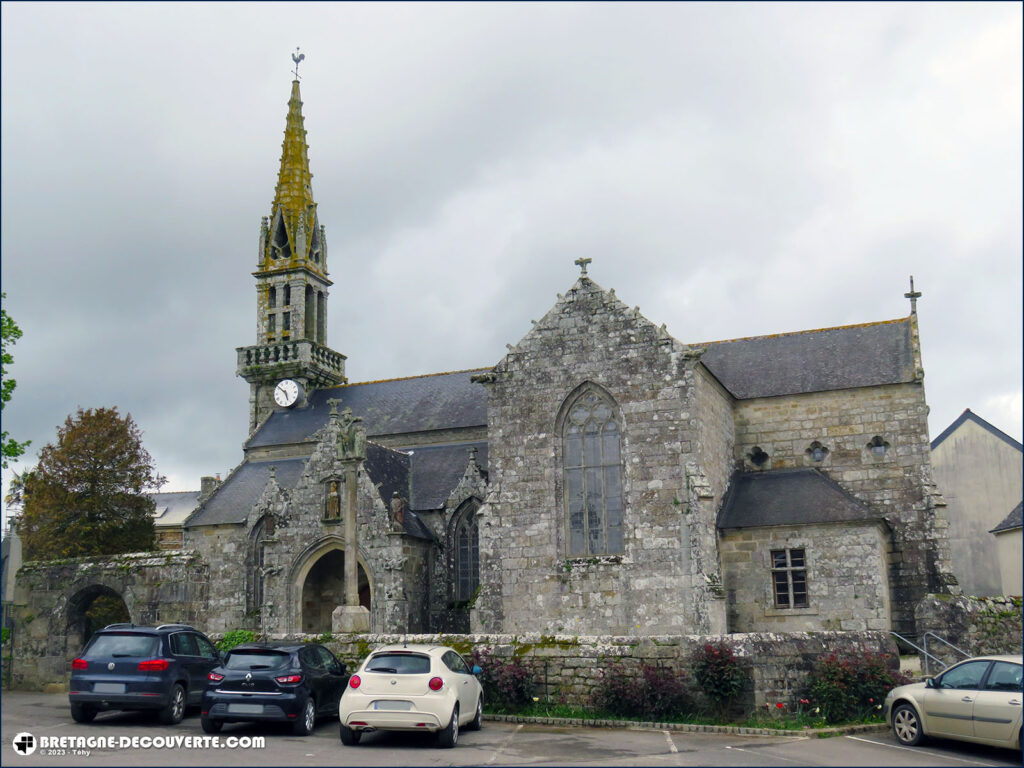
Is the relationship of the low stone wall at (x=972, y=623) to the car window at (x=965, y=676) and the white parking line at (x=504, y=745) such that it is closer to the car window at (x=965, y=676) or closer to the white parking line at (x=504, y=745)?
the car window at (x=965, y=676)

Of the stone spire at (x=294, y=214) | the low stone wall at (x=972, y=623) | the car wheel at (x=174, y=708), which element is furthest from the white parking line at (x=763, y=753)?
the stone spire at (x=294, y=214)

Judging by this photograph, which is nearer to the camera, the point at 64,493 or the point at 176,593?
the point at 176,593

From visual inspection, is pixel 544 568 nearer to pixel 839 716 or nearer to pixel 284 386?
pixel 839 716

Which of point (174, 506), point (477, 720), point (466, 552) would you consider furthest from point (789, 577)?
point (174, 506)

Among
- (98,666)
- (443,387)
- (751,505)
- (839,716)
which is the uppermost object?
(443,387)

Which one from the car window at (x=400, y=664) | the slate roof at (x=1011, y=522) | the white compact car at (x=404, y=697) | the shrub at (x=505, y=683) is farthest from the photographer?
the slate roof at (x=1011, y=522)

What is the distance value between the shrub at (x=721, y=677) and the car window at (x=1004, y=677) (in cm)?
363

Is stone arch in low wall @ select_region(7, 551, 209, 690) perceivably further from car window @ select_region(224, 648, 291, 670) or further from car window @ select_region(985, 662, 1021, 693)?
car window @ select_region(985, 662, 1021, 693)

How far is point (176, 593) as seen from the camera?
28.1m

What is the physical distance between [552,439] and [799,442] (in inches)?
306

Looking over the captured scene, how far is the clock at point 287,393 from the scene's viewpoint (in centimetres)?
4034

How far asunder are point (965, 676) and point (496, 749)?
21.0 ft

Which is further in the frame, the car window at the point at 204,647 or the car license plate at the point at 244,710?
the car window at the point at 204,647

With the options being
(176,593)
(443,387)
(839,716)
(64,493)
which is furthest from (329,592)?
(839,716)
